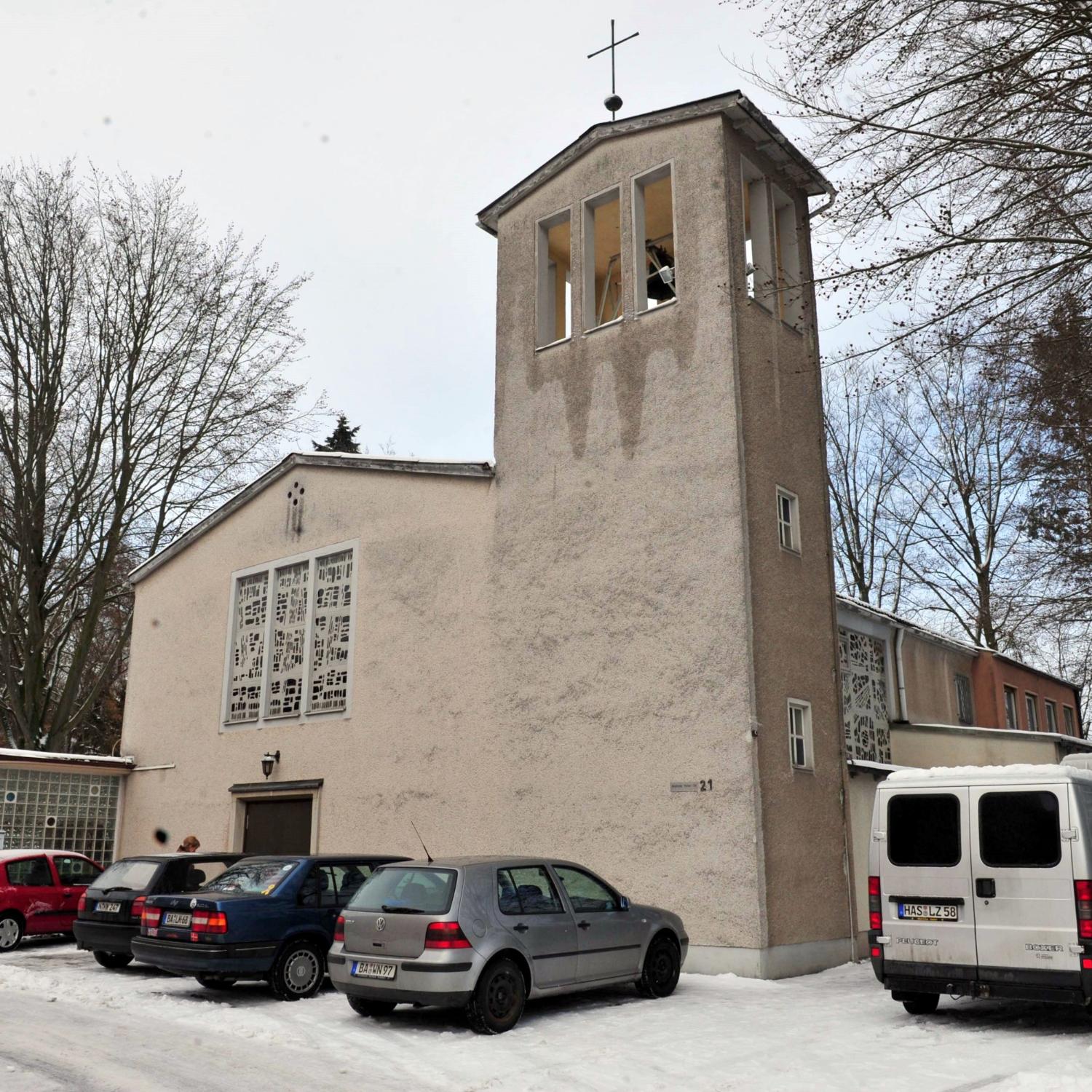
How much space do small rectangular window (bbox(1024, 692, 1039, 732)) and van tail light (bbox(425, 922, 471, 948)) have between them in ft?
74.4

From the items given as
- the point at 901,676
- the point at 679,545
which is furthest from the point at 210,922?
the point at 901,676

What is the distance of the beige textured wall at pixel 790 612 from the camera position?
13.6 m

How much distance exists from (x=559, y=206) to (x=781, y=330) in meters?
4.15

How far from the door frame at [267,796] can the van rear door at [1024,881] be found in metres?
11.8

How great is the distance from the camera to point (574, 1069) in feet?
26.7

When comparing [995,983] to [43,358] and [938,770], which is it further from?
[43,358]

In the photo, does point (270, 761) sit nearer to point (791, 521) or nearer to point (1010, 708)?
point (791, 521)

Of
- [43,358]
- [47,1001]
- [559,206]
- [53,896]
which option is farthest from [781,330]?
[43,358]

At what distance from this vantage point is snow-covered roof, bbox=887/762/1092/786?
30.9ft

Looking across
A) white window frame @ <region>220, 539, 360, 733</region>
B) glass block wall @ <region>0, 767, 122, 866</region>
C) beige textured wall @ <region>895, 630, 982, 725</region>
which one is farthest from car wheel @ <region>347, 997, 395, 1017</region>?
beige textured wall @ <region>895, 630, 982, 725</region>

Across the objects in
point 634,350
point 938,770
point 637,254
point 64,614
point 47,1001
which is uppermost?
point 637,254

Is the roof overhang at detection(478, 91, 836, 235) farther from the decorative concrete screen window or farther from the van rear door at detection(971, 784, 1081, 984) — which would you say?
the van rear door at detection(971, 784, 1081, 984)

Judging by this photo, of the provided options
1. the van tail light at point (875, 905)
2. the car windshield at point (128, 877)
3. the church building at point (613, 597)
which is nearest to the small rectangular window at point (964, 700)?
the church building at point (613, 597)

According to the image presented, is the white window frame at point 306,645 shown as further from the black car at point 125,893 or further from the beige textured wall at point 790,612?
the beige textured wall at point 790,612
